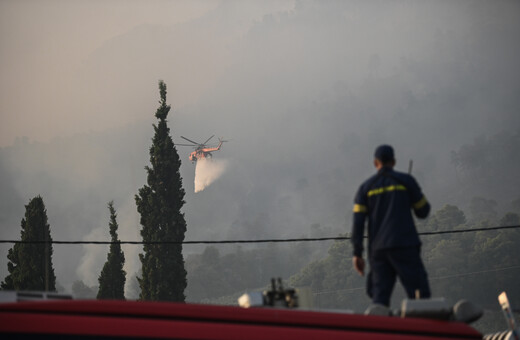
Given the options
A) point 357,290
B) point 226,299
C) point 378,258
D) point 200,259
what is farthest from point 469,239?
point 378,258

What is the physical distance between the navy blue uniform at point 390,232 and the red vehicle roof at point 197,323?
7.66 feet

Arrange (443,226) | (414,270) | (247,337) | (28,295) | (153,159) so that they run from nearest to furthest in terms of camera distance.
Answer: (247,337) → (28,295) → (414,270) → (153,159) → (443,226)

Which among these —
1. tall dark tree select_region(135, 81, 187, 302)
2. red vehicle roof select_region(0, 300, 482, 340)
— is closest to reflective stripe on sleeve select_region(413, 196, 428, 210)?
red vehicle roof select_region(0, 300, 482, 340)

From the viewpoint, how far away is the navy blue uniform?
5309 mm

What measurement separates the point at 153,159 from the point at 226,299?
410 feet

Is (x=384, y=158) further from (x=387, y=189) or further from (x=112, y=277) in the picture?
(x=112, y=277)

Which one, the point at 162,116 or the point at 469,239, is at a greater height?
the point at 469,239

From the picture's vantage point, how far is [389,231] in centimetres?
545

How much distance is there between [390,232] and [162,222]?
51938mm

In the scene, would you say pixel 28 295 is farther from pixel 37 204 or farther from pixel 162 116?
pixel 162 116

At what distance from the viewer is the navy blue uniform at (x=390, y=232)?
17.4ft

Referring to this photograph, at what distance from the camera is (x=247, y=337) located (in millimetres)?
2621

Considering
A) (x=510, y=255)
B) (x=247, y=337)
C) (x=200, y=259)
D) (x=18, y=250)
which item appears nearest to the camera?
(x=247, y=337)

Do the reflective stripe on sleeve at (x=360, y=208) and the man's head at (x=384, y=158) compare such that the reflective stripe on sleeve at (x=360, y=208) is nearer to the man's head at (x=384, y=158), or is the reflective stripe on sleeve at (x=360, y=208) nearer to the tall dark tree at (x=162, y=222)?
the man's head at (x=384, y=158)
